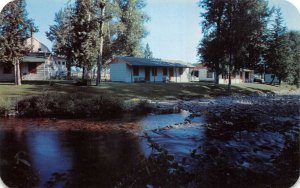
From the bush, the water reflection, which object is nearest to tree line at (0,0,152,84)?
the water reflection

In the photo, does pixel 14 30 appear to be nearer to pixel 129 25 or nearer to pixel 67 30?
pixel 67 30

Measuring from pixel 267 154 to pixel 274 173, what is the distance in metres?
1.52

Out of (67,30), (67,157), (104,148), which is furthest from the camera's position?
(67,30)

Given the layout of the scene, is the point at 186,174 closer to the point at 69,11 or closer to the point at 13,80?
the point at 69,11

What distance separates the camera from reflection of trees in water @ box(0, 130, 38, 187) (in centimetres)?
676

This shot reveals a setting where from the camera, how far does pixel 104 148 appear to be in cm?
906

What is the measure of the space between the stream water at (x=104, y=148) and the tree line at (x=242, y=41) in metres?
7.42

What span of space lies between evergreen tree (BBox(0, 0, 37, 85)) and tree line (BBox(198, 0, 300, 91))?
9.36 metres

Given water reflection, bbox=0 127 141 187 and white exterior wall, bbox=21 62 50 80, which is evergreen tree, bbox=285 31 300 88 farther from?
white exterior wall, bbox=21 62 50 80

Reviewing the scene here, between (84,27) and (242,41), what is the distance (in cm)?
1499

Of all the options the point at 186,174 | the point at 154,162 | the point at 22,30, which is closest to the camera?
the point at 186,174

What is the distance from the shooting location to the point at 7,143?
9039 mm

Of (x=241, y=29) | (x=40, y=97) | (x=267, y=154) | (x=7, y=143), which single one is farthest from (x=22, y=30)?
(x=241, y=29)

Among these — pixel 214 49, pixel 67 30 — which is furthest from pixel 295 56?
pixel 214 49
